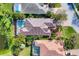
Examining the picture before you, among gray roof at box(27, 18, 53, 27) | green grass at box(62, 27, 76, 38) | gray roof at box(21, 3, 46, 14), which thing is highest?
gray roof at box(21, 3, 46, 14)

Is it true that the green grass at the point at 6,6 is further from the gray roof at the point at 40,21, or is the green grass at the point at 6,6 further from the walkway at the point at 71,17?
the walkway at the point at 71,17

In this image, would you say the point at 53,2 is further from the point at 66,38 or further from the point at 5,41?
the point at 5,41

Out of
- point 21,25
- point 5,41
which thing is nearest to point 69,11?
point 21,25

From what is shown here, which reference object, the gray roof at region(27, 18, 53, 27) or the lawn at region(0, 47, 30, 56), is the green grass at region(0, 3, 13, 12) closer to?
the gray roof at region(27, 18, 53, 27)

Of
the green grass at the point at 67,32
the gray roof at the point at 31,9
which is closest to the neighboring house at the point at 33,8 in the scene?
the gray roof at the point at 31,9

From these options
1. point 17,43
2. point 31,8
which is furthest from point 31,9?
point 17,43

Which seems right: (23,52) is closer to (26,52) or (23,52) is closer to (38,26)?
(26,52)

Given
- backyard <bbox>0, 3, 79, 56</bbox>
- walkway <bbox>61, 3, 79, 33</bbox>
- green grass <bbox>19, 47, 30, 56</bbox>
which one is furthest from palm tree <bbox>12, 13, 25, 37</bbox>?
walkway <bbox>61, 3, 79, 33</bbox>
